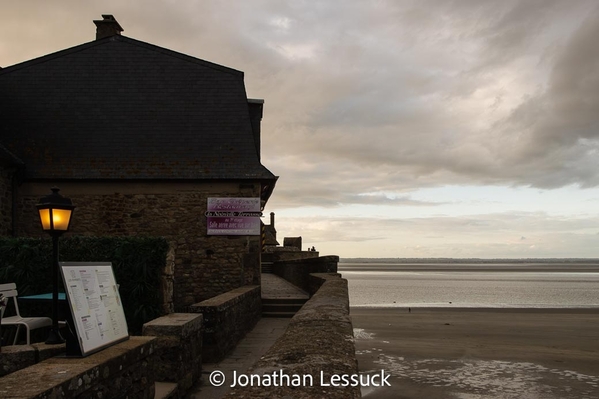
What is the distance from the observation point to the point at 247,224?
14547mm

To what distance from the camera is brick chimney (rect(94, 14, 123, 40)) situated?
17969 mm

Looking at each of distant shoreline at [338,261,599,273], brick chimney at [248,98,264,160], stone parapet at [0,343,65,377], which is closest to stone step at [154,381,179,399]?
stone parapet at [0,343,65,377]

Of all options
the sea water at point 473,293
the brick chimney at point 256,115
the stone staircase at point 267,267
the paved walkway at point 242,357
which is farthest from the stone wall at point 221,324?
the stone staircase at point 267,267

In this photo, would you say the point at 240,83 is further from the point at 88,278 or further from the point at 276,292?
the point at 88,278

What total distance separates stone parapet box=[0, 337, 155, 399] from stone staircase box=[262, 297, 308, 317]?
8.80 metres

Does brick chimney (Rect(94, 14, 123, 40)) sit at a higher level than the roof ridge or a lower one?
higher

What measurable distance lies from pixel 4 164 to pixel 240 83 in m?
6.95

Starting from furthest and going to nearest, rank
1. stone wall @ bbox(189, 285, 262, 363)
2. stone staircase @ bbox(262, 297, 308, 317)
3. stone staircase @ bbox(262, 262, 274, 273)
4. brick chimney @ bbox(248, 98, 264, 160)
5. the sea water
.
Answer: stone staircase @ bbox(262, 262, 274, 273) → the sea water → brick chimney @ bbox(248, 98, 264, 160) → stone staircase @ bbox(262, 297, 308, 317) → stone wall @ bbox(189, 285, 262, 363)

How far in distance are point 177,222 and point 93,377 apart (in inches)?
422

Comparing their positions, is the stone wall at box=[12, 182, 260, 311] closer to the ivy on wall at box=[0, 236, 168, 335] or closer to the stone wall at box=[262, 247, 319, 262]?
the ivy on wall at box=[0, 236, 168, 335]

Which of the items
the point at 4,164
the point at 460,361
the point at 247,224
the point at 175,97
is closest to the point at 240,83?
the point at 175,97

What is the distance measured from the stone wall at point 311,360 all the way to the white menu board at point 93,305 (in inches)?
63.3

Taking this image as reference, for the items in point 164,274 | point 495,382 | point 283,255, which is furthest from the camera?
point 283,255

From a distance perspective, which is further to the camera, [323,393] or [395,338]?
[395,338]
